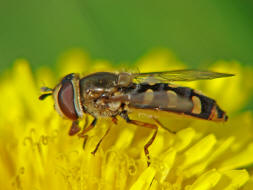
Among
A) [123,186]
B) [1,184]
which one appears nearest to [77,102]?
[123,186]

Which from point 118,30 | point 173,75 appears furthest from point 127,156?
point 118,30

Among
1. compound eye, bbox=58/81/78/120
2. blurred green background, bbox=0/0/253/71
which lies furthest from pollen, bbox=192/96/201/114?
blurred green background, bbox=0/0/253/71

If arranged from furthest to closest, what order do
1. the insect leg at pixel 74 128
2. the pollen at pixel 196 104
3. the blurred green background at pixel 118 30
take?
the blurred green background at pixel 118 30 < the insect leg at pixel 74 128 < the pollen at pixel 196 104

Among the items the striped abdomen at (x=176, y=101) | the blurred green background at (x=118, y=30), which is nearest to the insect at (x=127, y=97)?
the striped abdomen at (x=176, y=101)

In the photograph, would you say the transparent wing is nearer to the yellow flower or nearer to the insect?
the insect

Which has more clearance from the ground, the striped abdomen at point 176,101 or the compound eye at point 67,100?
the compound eye at point 67,100

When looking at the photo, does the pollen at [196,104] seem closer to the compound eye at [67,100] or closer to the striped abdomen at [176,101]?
the striped abdomen at [176,101]

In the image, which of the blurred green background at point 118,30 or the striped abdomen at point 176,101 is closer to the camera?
the striped abdomen at point 176,101

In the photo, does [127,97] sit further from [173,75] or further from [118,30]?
[118,30]

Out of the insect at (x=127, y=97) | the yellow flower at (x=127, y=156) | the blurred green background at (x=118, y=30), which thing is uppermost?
the blurred green background at (x=118, y=30)
